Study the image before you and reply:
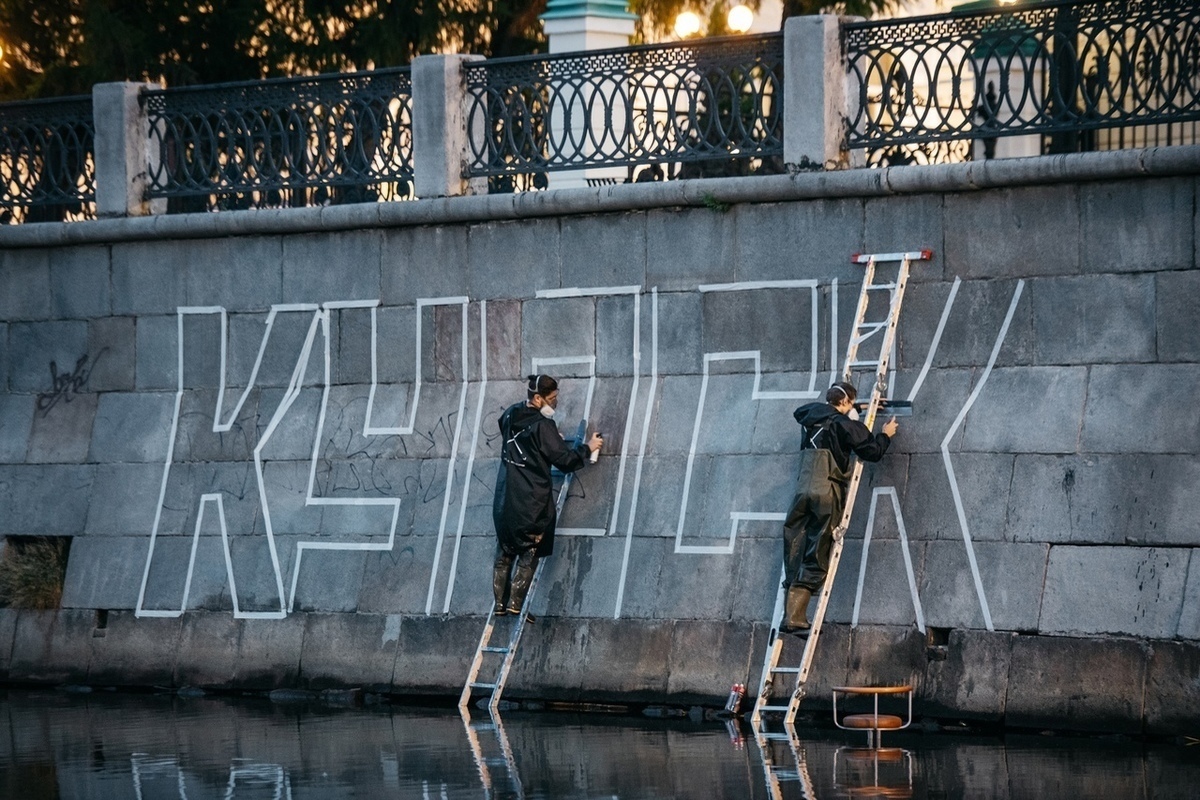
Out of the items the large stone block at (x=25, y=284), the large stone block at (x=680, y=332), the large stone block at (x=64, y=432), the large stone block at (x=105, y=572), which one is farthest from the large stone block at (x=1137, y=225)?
the large stone block at (x=25, y=284)

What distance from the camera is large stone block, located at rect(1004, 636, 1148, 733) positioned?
42.9ft

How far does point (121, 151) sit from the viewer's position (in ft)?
59.4

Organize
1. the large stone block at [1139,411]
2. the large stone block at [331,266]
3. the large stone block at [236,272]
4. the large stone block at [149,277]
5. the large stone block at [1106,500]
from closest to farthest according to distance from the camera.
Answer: the large stone block at [1106,500]
the large stone block at [1139,411]
the large stone block at [331,266]
the large stone block at [236,272]
the large stone block at [149,277]

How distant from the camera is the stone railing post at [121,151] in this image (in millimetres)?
18094

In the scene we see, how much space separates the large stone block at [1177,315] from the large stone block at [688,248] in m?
3.10

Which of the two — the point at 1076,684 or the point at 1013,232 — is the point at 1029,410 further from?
the point at 1076,684

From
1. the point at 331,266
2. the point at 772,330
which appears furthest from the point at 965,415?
the point at 331,266

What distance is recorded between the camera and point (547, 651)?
15.4m

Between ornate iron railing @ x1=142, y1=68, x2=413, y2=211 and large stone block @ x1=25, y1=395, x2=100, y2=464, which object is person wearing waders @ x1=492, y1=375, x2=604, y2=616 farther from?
large stone block @ x1=25, y1=395, x2=100, y2=464

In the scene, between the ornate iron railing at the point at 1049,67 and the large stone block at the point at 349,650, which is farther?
the large stone block at the point at 349,650

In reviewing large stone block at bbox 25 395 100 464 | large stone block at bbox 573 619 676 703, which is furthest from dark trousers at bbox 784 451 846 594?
large stone block at bbox 25 395 100 464

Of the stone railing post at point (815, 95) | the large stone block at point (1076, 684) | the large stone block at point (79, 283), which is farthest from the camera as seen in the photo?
the large stone block at point (79, 283)

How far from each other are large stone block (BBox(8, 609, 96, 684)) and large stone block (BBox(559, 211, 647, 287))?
4.93 m

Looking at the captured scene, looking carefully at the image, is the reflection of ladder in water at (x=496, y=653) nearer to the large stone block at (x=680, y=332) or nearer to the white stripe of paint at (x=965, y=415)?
the large stone block at (x=680, y=332)
